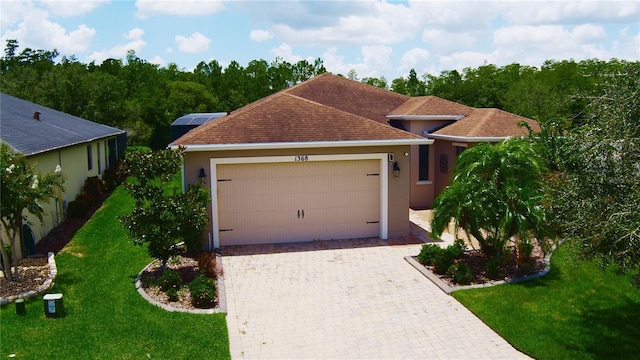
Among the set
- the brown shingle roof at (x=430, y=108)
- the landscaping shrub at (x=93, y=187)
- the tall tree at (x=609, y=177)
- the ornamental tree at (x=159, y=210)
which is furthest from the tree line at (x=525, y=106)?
the landscaping shrub at (x=93, y=187)

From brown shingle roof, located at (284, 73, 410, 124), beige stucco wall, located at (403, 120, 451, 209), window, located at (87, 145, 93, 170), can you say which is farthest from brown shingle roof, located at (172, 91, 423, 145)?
window, located at (87, 145, 93, 170)

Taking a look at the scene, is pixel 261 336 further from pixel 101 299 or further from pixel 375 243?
pixel 375 243

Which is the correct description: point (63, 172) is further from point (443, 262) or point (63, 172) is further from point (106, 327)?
point (443, 262)

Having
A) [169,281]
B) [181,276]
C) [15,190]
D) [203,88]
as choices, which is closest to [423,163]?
[181,276]

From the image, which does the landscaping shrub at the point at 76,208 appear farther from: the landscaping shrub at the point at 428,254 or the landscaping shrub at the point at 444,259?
the landscaping shrub at the point at 444,259

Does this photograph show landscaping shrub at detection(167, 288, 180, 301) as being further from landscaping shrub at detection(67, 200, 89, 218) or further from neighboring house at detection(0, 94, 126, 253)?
landscaping shrub at detection(67, 200, 89, 218)

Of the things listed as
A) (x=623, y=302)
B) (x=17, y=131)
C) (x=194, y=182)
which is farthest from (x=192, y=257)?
(x=623, y=302)
